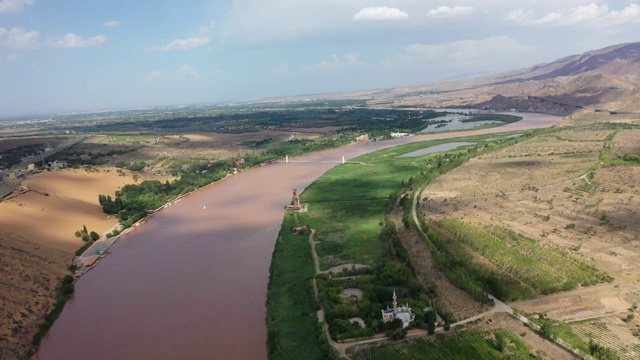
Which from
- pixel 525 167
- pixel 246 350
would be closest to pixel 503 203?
pixel 525 167

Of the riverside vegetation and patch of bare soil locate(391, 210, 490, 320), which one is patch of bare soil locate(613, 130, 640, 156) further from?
patch of bare soil locate(391, 210, 490, 320)

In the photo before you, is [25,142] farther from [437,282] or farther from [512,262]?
[512,262]

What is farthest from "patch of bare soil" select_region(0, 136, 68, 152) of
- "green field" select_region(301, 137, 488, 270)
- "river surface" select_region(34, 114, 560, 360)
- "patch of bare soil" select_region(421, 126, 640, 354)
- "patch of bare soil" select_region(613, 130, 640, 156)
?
"patch of bare soil" select_region(613, 130, 640, 156)

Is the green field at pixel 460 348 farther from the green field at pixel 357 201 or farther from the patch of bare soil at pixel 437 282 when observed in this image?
the green field at pixel 357 201

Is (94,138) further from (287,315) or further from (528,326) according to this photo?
(528,326)

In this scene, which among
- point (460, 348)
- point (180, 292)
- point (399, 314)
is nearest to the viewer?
point (460, 348)

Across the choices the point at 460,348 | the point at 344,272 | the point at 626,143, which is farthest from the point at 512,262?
the point at 626,143

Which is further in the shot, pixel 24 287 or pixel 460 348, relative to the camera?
pixel 24 287
